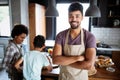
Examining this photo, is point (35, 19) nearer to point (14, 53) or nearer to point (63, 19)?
point (63, 19)

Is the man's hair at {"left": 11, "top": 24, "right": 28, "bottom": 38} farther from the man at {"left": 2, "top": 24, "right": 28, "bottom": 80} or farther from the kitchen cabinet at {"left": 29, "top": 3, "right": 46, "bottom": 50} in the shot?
the kitchen cabinet at {"left": 29, "top": 3, "right": 46, "bottom": 50}

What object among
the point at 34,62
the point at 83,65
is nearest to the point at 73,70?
the point at 83,65

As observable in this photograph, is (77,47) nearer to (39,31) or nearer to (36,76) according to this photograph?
(36,76)

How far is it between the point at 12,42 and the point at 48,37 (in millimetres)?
3141

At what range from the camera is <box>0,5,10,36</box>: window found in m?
4.77

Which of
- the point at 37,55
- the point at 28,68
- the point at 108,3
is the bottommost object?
the point at 28,68

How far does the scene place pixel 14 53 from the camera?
204 centimetres

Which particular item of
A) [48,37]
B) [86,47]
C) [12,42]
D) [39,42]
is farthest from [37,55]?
[48,37]

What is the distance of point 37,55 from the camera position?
1879 millimetres

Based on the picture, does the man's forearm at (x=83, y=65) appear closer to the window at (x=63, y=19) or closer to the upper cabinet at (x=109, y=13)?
the upper cabinet at (x=109, y=13)

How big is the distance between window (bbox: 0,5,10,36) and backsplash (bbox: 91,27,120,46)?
265 centimetres

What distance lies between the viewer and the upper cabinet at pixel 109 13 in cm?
446

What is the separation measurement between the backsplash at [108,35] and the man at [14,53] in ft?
9.83

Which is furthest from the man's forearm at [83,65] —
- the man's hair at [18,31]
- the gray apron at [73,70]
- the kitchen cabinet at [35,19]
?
the kitchen cabinet at [35,19]
